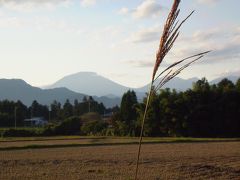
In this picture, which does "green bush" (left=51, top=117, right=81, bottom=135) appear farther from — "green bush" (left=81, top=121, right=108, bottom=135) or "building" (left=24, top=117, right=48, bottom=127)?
"building" (left=24, top=117, right=48, bottom=127)

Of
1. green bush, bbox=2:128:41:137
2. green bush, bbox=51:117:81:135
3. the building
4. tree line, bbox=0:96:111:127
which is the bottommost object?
green bush, bbox=2:128:41:137

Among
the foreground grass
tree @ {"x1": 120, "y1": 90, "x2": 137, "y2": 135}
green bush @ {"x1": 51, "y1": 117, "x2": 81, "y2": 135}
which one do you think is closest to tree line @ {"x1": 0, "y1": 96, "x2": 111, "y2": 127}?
green bush @ {"x1": 51, "y1": 117, "x2": 81, "y2": 135}

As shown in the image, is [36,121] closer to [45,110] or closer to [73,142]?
[45,110]

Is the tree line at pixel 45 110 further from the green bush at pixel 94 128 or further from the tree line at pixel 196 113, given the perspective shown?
the tree line at pixel 196 113

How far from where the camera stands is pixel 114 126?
74062 mm

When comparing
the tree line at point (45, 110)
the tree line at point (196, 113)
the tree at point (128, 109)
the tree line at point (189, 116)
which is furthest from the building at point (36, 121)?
the tree line at point (196, 113)

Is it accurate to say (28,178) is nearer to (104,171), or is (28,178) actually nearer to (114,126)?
(104,171)

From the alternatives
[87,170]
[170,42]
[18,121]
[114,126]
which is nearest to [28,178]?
[87,170]

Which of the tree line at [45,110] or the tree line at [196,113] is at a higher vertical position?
the tree line at [45,110]

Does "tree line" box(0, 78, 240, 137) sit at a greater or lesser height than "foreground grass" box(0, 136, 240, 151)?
greater

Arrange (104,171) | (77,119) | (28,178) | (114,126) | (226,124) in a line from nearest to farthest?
(28,178), (104,171), (226,124), (114,126), (77,119)

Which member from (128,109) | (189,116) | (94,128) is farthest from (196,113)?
(128,109)

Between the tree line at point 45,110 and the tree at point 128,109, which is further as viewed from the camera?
the tree line at point 45,110

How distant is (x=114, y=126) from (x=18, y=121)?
37.2 meters
